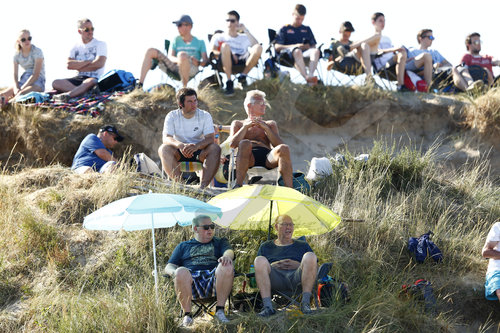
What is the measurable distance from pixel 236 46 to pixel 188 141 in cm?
369

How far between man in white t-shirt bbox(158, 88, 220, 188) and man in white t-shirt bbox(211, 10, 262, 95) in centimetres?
309

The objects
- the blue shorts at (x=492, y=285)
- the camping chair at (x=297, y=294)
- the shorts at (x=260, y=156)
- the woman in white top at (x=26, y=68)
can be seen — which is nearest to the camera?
the camping chair at (x=297, y=294)

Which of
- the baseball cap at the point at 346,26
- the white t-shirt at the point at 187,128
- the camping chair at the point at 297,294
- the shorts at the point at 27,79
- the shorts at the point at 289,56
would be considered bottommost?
the camping chair at the point at 297,294

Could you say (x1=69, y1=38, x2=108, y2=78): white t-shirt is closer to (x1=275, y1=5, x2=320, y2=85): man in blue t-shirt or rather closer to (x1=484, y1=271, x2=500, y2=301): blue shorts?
(x1=275, y1=5, x2=320, y2=85): man in blue t-shirt

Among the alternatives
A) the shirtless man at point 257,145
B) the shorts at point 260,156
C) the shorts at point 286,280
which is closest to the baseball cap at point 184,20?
the shirtless man at point 257,145

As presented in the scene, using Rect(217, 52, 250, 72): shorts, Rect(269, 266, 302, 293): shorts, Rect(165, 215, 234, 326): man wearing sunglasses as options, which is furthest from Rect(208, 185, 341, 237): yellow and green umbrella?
Rect(217, 52, 250, 72): shorts

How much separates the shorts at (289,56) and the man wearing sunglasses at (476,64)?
2.98 metres

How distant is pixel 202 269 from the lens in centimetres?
656

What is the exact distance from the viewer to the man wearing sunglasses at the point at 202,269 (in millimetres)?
6293

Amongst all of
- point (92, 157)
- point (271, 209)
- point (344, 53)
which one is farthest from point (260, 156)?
point (344, 53)

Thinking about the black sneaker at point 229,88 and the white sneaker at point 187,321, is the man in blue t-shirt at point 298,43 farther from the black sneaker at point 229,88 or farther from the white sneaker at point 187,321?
the white sneaker at point 187,321

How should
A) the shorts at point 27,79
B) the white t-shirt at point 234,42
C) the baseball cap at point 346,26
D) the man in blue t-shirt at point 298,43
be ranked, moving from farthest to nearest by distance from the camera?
the baseball cap at point 346,26
the man in blue t-shirt at point 298,43
the white t-shirt at point 234,42
the shorts at point 27,79

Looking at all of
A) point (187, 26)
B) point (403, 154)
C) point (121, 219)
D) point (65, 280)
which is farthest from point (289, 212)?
point (187, 26)

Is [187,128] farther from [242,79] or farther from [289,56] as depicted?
[289,56]
